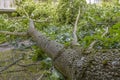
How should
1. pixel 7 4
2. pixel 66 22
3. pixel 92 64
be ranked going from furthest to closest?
1. pixel 7 4
2. pixel 66 22
3. pixel 92 64

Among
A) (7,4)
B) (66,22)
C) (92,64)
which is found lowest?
(7,4)

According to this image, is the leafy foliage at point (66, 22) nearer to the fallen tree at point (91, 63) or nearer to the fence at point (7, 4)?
the fallen tree at point (91, 63)

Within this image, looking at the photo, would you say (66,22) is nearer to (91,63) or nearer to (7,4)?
(91,63)

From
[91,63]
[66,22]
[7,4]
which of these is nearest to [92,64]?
[91,63]

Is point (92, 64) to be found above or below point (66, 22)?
above

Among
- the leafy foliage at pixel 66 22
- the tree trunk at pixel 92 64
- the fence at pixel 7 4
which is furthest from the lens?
the fence at pixel 7 4

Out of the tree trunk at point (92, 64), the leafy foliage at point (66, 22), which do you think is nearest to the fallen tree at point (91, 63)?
the tree trunk at point (92, 64)

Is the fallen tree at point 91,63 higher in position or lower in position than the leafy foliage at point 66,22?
higher

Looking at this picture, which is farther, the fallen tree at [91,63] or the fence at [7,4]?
the fence at [7,4]

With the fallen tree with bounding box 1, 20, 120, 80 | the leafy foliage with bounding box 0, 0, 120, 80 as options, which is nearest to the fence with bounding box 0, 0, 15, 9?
the leafy foliage with bounding box 0, 0, 120, 80

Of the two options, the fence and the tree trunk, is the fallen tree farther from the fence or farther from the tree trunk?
the fence

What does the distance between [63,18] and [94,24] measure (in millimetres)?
1478

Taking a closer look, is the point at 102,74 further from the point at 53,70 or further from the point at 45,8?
the point at 45,8

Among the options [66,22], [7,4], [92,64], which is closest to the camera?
[92,64]
